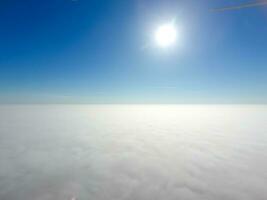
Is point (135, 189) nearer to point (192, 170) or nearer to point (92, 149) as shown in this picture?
point (192, 170)

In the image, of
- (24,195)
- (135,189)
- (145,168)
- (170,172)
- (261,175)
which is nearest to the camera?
(24,195)

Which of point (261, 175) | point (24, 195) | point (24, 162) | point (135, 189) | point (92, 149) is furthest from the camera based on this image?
point (92, 149)

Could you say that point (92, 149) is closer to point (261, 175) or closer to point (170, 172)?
point (170, 172)

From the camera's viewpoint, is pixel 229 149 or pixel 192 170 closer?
pixel 192 170

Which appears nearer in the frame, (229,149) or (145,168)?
(145,168)

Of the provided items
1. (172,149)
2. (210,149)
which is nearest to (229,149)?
(210,149)

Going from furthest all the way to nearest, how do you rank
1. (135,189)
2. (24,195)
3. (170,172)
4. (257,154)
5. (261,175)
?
1. (257,154)
2. (170,172)
3. (261,175)
4. (135,189)
5. (24,195)

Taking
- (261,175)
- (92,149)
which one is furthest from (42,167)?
(261,175)

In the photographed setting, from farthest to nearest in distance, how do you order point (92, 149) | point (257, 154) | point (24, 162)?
1. point (92, 149)
2. point (257, 154)
3. point (24, 162)
